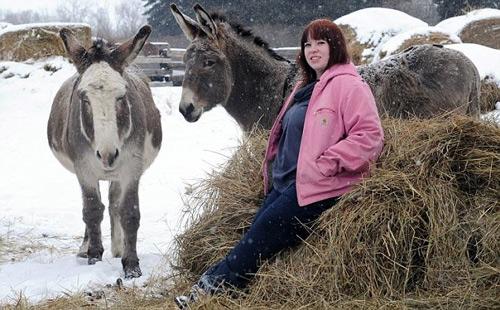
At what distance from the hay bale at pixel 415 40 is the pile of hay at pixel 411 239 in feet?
26.4

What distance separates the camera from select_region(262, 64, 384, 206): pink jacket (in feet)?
11.6

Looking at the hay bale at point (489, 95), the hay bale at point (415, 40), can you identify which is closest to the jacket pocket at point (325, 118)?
the hay bale at point (489, 95)

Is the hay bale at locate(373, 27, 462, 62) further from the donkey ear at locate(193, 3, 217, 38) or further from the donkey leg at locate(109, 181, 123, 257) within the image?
the donkey leg at locate(109, 181, 123, 257)

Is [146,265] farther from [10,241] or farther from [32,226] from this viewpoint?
[32,226]

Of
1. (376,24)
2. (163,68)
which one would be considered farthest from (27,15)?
(376,24)

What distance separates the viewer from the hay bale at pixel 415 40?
11516 millimetres

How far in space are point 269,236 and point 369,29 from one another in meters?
10.9

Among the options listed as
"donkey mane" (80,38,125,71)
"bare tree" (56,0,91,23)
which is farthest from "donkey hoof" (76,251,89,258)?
"bare tree" (56,0,91,23)

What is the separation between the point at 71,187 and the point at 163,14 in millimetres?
24497

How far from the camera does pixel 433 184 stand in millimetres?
3566

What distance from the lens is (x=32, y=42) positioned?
15.3 meters

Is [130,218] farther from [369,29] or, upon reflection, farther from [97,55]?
[369,29]

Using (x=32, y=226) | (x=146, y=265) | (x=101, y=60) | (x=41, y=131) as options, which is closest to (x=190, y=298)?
(x=146, y=265)

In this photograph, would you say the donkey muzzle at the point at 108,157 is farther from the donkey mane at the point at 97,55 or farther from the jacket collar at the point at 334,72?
the jacket collar at the point at 334,72
